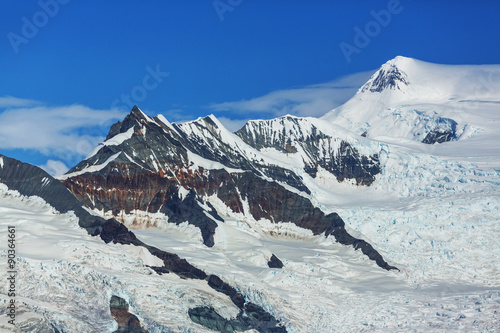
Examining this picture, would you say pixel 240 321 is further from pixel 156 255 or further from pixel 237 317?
pixel 156 255

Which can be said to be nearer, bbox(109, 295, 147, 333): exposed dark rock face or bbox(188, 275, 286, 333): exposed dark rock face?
bbox(109, 295, 147, 333): exposed dark rock face

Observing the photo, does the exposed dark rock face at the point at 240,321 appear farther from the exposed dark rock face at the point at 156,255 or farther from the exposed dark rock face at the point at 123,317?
the exposed dark rock face at the point at 123,317

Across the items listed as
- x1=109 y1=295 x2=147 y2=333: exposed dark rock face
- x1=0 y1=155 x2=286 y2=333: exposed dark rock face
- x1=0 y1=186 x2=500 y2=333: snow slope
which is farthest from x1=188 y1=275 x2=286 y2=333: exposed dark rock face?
x1=109 y1=295 x2=147 y2=333: exposed dark rock face

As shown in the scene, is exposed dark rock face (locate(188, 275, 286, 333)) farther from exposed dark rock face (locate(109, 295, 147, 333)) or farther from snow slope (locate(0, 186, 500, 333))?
exposed dark rock face (locate(109, 295, 147, 333))

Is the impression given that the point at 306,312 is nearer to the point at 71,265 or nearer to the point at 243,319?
the point at 243,319

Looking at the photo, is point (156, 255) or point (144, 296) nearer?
point (144, 296)

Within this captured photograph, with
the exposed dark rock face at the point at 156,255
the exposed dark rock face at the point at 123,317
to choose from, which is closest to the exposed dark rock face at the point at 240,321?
the exposed dark rock face at the point at 156,255

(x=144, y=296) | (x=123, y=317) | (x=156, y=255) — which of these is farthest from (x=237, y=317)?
(x=123, y=317)

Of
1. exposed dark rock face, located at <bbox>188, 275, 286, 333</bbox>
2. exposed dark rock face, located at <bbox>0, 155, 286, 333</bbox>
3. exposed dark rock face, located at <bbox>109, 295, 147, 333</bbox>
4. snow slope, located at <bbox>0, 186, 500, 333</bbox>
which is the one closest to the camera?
snow slope, located at <bbox>0, 186, 500, 333</bbox>

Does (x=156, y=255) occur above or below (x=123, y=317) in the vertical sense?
above

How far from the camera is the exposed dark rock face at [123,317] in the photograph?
15925 centimetres

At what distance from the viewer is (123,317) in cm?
16125

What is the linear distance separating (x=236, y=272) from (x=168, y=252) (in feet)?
47.7

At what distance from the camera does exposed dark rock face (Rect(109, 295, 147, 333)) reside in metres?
159
